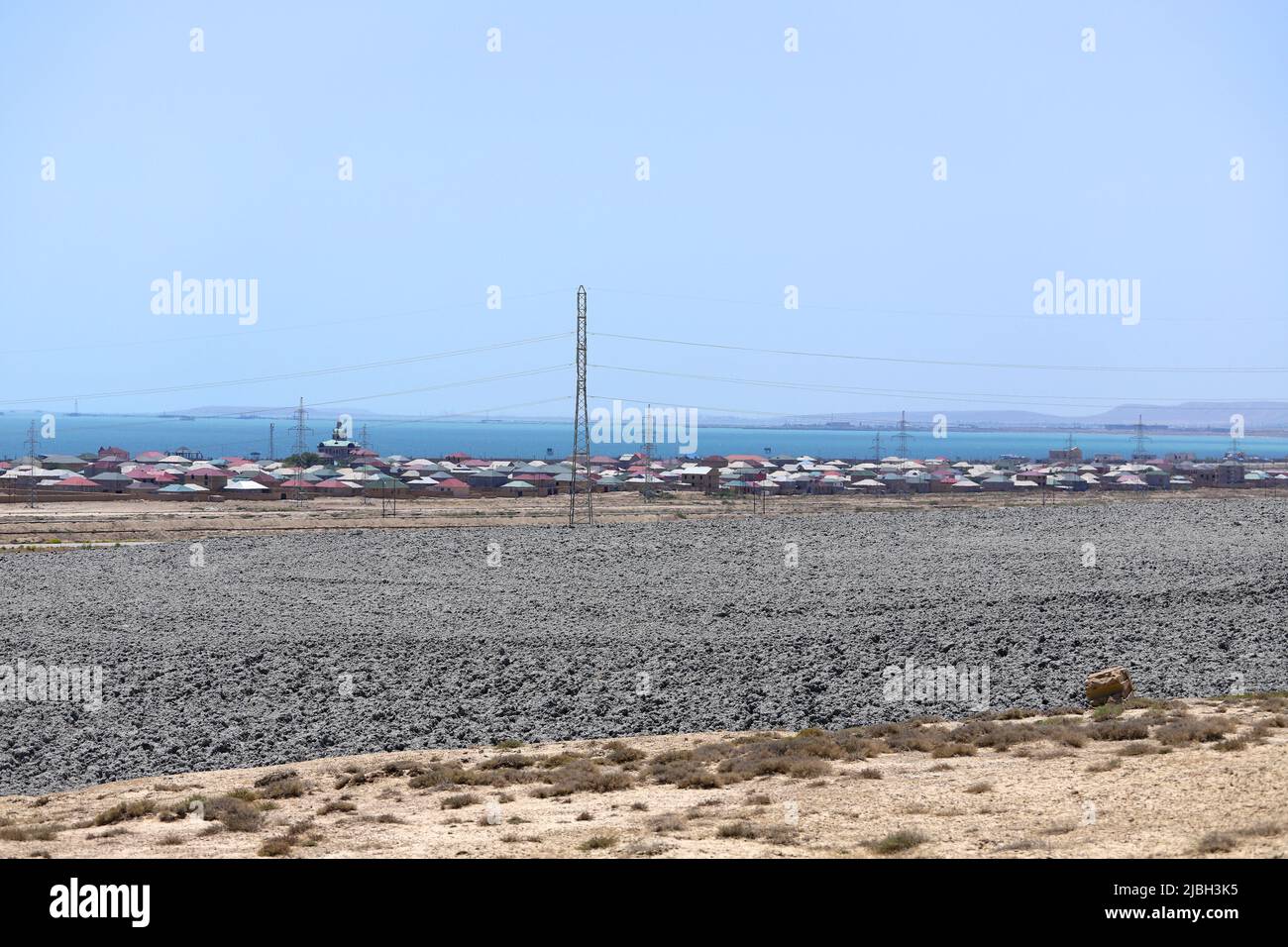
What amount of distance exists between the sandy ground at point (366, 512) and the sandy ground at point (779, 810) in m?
48.8

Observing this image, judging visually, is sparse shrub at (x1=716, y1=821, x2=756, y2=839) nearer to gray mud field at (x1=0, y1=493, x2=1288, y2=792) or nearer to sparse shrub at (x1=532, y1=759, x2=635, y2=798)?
sparse shrub at (x1=532, y1=759, x2=635, y2=798)

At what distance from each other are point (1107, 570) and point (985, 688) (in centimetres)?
1680

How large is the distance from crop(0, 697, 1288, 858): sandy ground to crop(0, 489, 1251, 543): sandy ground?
160ft

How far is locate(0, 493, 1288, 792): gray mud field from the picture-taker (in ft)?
88.5

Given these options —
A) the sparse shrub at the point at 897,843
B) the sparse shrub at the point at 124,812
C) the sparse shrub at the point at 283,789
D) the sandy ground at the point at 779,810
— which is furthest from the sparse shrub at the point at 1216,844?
the sparse shrub at the point at 124,812

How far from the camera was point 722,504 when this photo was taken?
10969cm

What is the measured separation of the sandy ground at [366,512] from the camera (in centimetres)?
7712

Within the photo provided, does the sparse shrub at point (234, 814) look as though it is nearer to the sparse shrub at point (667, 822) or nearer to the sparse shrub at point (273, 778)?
the sparse shrub at point (273, 778)

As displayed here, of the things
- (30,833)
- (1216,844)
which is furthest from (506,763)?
(1216,844)

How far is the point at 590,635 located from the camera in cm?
3603

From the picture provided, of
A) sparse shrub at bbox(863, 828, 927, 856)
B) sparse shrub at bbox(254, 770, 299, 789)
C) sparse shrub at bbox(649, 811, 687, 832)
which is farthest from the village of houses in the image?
sparse shrub at bbox(863, 828, 927, 856)

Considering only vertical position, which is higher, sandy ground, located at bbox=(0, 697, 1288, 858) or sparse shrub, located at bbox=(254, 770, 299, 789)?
sandy ground, located at bbox=(0, 697, 1288, 858)
